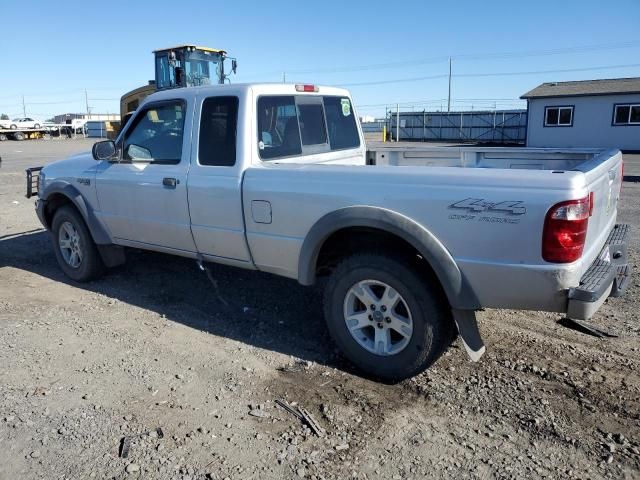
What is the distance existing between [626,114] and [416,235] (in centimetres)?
3019

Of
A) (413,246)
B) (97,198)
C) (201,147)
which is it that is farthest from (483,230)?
(97,198)

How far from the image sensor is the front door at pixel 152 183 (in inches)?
193

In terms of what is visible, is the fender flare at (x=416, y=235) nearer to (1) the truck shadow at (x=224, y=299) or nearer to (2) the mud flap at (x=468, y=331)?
(2) the mud flap at (x=468, y=331)

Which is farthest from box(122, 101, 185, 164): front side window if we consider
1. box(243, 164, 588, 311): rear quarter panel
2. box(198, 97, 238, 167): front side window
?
box(243, 164, 588, 311): rear quarter panel

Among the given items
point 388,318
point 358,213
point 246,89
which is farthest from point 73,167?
point 388,318

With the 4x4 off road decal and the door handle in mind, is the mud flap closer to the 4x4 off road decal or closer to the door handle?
the 4x4 off road decal

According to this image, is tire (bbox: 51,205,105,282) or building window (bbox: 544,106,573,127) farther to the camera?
building window (bbox: 544,106,573,127)

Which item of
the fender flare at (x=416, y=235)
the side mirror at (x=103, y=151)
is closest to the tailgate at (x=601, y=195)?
the fender flare at (x=416, y=235)

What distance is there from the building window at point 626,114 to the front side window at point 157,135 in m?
29.5

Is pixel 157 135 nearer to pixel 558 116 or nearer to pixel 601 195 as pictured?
pixel 601 195

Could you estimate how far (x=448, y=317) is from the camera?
3752 mm

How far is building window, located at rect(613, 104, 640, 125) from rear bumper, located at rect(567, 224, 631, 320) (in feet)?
92.5

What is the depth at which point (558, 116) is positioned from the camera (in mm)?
30906

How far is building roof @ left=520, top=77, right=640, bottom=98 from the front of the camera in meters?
28.8
